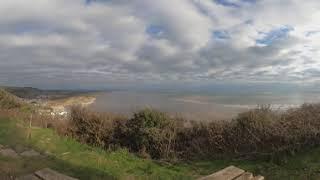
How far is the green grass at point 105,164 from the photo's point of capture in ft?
36.4

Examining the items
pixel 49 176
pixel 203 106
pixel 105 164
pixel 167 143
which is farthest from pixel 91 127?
pixel 203 106

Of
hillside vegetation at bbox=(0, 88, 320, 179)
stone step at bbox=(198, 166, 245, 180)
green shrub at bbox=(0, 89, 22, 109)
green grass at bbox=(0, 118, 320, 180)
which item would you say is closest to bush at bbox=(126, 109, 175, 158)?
hillside vegetation at bbox=(0, 88, 320, 179)

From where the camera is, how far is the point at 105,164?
1372cm

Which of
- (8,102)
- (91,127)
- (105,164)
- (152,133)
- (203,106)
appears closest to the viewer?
(105,164)

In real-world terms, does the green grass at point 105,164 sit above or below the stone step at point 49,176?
below

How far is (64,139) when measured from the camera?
17.5 meters

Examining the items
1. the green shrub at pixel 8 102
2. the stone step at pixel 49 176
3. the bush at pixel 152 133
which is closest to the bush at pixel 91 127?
the bush at pixel 152 133

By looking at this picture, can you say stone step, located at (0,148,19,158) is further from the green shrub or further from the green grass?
the green shrub

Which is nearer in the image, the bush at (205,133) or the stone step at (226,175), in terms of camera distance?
the stone step at (226,175)

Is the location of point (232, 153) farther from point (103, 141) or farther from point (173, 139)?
point (103, 141)

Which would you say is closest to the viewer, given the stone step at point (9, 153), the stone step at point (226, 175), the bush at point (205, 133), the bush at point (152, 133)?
the stone step at point (226, 175)

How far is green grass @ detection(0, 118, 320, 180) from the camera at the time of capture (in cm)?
1109

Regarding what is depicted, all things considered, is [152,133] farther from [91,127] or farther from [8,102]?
[8,102]

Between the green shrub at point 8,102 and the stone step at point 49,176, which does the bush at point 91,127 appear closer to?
the green shrub at point 8,102
